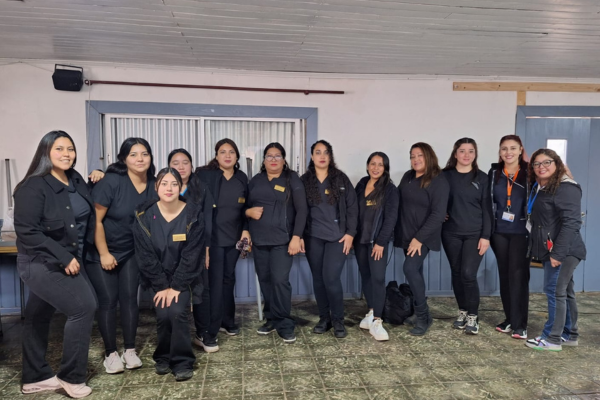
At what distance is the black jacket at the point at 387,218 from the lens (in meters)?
3.34

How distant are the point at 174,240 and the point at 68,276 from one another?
25.0 inches

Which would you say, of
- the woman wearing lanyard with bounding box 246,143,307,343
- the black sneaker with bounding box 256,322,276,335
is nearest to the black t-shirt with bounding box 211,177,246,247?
the woman wearing lanyard with bounding box 246,143,307,343

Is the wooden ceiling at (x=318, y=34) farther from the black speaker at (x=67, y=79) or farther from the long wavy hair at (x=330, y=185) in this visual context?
the long wavy hair at (x=330, y=185)

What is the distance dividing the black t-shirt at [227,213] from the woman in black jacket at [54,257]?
91 cm

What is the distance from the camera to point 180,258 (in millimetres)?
2650

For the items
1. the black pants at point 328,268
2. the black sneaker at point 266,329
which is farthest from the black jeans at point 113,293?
the black pants at point 328,268

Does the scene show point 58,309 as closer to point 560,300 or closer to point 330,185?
point 330,185

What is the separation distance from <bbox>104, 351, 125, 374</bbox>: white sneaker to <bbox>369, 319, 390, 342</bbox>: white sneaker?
1952 mm

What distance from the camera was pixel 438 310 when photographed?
4.12 meters

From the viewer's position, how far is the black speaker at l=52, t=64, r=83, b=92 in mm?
3902

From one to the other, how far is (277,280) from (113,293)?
122 centimetres

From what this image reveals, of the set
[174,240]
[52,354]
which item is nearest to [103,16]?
[174,240]

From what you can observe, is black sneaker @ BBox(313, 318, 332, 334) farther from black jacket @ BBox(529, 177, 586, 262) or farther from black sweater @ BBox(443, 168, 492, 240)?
black jacket @ BBox(529, 177, 586, 262)

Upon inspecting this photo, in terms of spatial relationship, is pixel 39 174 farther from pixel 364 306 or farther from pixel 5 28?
pixel 364 306
